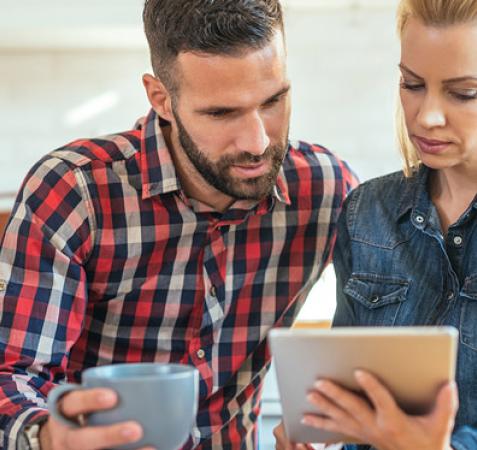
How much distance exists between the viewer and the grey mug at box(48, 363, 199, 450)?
0.88 m

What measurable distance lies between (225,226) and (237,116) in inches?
7.6

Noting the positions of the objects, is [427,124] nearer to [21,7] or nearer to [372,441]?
[372,441]

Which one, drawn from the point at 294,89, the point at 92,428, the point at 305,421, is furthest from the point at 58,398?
the point at 294,89

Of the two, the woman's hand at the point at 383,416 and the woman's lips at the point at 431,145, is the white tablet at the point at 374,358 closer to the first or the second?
the woman's hand at the point at 383,416

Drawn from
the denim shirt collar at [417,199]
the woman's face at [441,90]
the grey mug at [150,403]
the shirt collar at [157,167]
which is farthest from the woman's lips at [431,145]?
the grey mug at [150,403]

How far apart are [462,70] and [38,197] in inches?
25.8

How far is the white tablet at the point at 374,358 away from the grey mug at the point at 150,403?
0.10 m

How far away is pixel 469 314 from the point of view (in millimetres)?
1146

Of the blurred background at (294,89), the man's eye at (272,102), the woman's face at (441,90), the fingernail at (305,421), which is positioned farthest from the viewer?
the blurred background at (294,89)

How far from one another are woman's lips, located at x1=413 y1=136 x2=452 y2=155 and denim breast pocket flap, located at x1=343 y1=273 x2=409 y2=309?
0.60ft

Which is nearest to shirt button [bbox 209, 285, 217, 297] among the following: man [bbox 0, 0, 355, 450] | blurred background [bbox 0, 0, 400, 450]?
man [bbox 0, 0, 355, 450]

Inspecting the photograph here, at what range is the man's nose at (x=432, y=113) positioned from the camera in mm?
1121

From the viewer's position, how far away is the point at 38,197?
138 centimetres

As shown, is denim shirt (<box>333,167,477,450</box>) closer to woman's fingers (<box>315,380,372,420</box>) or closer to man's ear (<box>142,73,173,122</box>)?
woman's fingers (<box>315,380,372,420</box>)
